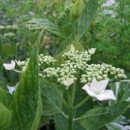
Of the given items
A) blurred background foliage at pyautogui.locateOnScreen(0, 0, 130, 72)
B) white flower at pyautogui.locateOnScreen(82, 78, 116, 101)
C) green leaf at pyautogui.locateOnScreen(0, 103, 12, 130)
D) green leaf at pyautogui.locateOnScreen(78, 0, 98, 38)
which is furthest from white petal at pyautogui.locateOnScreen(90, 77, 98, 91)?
blurred background foliage at pyautogui.locateOnScreen(0, 0, 130, 72)

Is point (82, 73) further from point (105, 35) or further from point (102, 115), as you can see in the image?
point (105, 35)

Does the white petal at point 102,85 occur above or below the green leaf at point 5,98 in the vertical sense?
above

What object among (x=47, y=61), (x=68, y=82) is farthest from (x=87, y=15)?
(x=68, y=82)

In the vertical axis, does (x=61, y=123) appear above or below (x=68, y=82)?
below

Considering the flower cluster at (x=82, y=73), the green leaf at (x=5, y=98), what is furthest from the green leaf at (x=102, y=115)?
the green leaf at (x=5, y=98)

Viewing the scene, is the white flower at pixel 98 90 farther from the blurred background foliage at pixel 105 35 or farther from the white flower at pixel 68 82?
the blurred background foliage at pixel 105 35

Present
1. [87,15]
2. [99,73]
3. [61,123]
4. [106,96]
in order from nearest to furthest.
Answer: [106,96] < [99,73] < [61,123] < [87,15]

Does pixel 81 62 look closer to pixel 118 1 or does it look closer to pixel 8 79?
pixel 8 79
